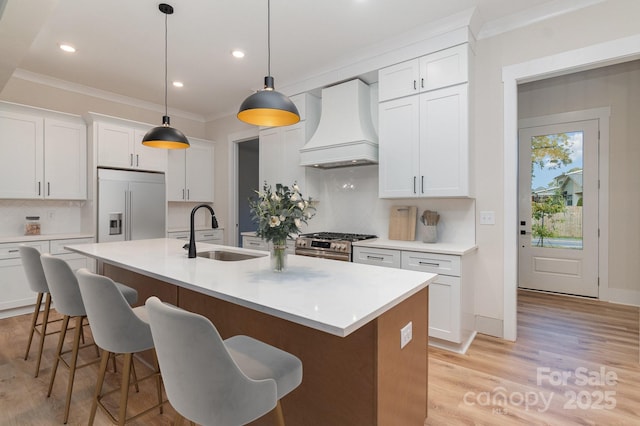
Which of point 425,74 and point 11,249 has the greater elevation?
point 425,74

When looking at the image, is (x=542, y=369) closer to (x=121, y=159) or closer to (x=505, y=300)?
(x=505, y=300)

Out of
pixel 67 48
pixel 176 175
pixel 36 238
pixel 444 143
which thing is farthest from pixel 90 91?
pixel 444 143

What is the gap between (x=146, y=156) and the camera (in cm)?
473

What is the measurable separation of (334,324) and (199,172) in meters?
5.16

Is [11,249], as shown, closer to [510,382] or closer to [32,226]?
[32,226]

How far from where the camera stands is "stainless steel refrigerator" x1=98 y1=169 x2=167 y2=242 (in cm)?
423

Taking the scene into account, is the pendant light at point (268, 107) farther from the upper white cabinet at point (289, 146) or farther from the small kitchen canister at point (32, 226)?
the small kitchen canister at point (32, 226)

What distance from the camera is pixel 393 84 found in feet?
11.0

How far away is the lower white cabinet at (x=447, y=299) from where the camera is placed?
276 cm

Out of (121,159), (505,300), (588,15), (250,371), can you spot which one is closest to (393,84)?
(588,15)

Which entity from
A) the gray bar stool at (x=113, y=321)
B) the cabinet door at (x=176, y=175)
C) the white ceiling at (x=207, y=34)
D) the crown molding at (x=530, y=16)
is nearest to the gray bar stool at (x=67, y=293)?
the gray bar stool at (x=113, y=321)

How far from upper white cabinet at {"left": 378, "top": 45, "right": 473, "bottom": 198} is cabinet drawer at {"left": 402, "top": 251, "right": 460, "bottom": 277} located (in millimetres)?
606

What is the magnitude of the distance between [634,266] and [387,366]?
437cm

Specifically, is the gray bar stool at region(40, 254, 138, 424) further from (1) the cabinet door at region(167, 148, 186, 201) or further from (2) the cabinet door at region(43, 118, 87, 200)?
(1) the cabinet door at region(167, 148, 186, 201)
